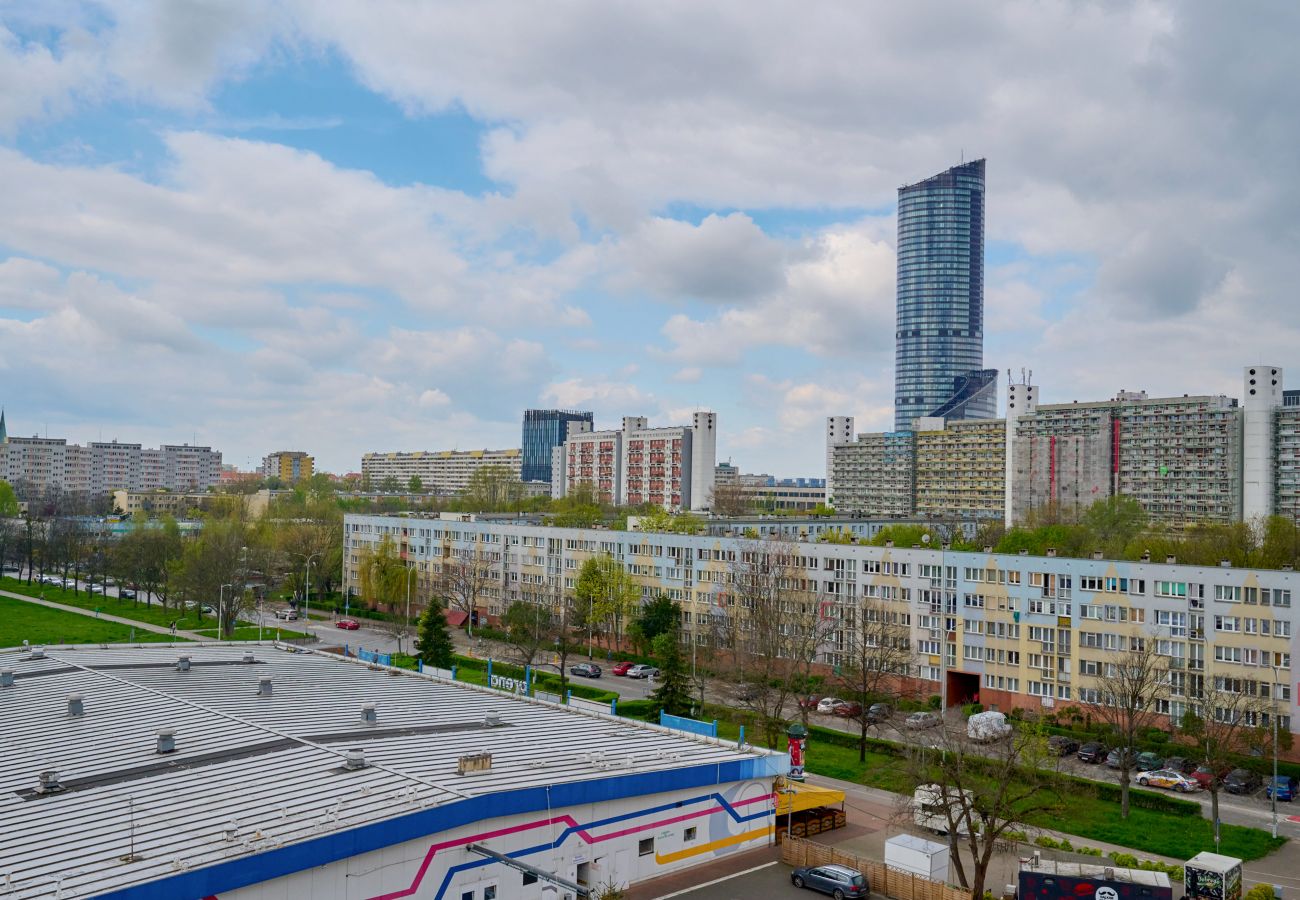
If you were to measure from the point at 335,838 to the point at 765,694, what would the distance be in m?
25.8

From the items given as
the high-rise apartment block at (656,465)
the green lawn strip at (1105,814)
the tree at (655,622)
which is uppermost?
the high-rise apartment block at (656,465)

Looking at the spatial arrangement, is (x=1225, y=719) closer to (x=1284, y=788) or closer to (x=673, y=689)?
(x=1284, y=788)

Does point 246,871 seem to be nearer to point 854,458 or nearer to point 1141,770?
point 1141,770

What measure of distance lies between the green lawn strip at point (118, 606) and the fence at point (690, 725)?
5538 cm

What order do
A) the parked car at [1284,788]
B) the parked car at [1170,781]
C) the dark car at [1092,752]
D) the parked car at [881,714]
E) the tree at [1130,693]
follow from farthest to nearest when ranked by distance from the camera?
the dark car at [1092,752]
the parked car at [881,714]
the parked car at [1170,781]
the parked car at [1284,788]
the tree at [1130,693]

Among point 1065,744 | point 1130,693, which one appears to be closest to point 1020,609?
point 1065,744

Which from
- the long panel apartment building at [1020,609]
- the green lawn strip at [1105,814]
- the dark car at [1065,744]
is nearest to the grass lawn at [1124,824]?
the green lawn strip at [1105,814]

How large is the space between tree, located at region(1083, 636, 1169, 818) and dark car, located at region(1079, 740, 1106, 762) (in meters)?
1.24

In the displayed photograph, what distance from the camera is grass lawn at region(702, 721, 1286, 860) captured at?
30423 mm

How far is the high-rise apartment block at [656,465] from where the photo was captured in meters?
148

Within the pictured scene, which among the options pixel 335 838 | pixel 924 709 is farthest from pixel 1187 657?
pixel 335 838

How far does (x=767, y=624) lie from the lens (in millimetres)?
50406

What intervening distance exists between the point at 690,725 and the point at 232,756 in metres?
14.5

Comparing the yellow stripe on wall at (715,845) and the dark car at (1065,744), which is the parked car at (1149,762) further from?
the yellow stripe on wall at (715,845)
